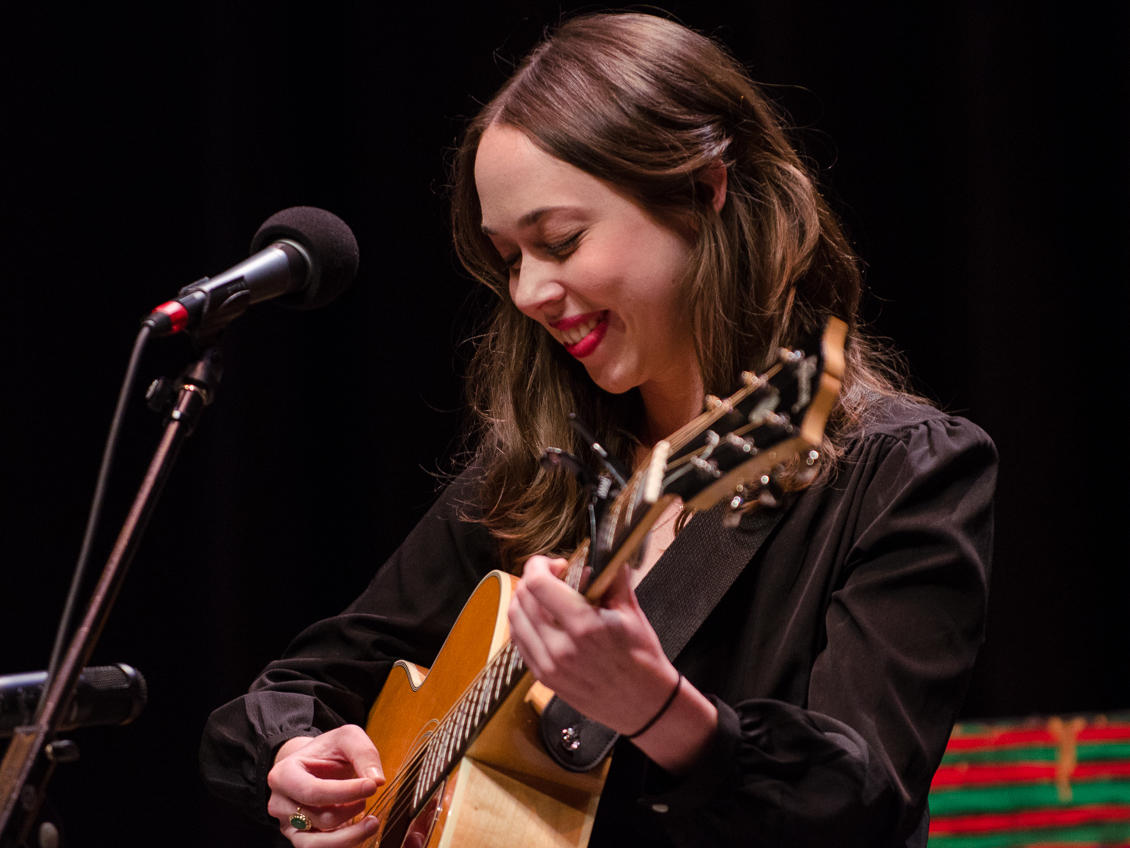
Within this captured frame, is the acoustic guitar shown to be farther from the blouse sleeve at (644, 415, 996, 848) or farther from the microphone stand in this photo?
the microphone stand

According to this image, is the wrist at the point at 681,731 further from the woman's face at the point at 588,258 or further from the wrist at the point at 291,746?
the wrist at the point at 291,746

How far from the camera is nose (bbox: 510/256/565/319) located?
166 centimetres

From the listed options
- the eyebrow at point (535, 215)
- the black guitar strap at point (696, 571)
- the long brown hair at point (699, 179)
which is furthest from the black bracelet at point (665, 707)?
the eyebrow at point (535, 215)

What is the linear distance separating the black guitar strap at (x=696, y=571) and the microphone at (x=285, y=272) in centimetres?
52

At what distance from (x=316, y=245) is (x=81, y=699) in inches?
21.1

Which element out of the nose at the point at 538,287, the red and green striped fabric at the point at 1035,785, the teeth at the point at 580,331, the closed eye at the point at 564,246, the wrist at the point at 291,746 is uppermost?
the closed eye at the point at 564,246

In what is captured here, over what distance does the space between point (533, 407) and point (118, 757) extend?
4.54ft

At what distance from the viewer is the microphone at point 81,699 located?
113 cm

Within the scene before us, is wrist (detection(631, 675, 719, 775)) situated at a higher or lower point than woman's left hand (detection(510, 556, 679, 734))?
lower

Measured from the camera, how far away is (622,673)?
117 cm

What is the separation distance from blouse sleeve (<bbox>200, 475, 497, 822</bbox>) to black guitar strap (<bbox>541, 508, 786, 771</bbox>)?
0.45 m

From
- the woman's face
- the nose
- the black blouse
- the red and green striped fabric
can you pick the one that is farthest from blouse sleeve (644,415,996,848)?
the red and green striped fabric

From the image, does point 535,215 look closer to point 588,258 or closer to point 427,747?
point 588,258

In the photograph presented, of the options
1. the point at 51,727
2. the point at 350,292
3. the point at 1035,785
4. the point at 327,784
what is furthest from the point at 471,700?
the point at 350,292
